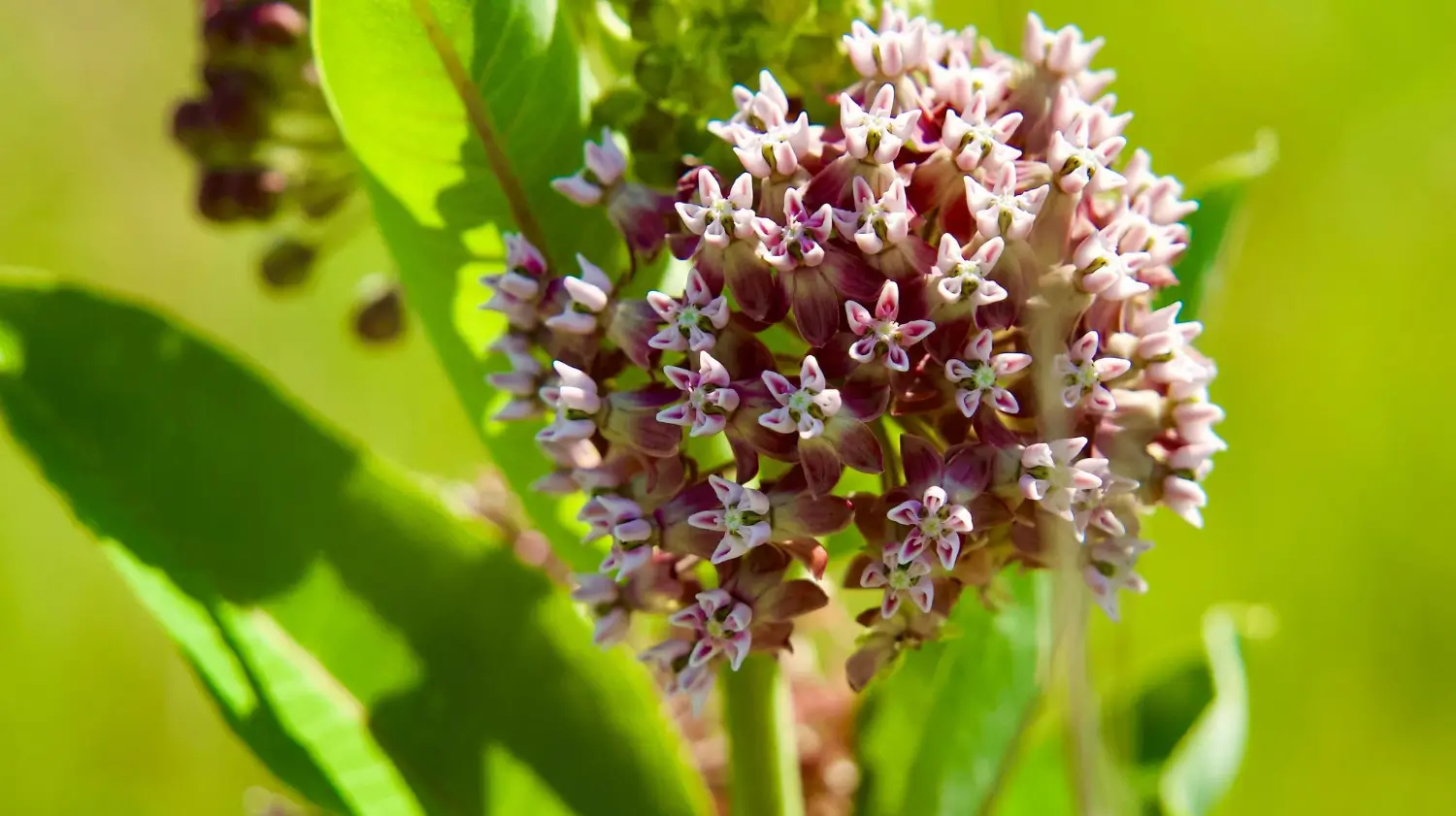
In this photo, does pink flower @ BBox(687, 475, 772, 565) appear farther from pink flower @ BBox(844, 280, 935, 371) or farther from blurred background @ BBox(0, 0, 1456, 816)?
blurred background @ BBox(0, 0, 1456, 816)

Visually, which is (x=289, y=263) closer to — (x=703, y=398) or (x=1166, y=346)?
(x=703, y=398)

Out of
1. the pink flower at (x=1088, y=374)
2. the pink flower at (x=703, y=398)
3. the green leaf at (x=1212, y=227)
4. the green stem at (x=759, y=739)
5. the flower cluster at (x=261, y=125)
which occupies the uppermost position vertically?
the flower cluster at (x=261, y=125)

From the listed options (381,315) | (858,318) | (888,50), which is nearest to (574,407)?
(858,318)

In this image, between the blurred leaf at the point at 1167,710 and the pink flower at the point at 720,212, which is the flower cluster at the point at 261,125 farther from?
the blurred leaf at the point at 1167,710

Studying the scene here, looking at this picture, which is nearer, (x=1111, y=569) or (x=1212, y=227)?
(x=1111, y=569)

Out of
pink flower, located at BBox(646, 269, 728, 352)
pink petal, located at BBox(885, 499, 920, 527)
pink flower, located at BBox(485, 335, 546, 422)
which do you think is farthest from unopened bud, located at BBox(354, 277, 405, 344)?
pink petal, located at BBox(885, 499, 920, 527)

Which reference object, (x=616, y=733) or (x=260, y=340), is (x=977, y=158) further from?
(x=260, y=340)

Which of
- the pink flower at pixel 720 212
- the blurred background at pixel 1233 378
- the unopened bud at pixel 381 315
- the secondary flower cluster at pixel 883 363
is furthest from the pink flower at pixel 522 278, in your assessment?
the blurred background at pixel 1233 378
